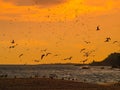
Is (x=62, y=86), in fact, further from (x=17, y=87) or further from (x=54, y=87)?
(x=17, y=87)

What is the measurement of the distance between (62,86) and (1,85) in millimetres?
6793

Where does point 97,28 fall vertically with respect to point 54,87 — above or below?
above

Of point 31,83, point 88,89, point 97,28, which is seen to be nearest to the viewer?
point 97,28

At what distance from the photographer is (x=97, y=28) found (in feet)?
171

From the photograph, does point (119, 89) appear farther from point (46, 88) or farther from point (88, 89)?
point (46, 88)

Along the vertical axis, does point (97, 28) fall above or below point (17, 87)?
above

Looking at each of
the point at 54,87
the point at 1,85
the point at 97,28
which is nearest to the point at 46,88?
the point at 54,87

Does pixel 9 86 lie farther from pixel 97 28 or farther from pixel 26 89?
pixel 97 28

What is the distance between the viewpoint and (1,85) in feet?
190

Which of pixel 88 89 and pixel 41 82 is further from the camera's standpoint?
pixel 41 82

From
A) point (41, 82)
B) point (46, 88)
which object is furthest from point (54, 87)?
point (41, 82)

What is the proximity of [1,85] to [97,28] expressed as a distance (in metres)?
13.0

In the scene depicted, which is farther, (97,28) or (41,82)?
(41,82)

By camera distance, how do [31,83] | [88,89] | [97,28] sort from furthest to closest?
[31,83], [88,89], [97,28]
